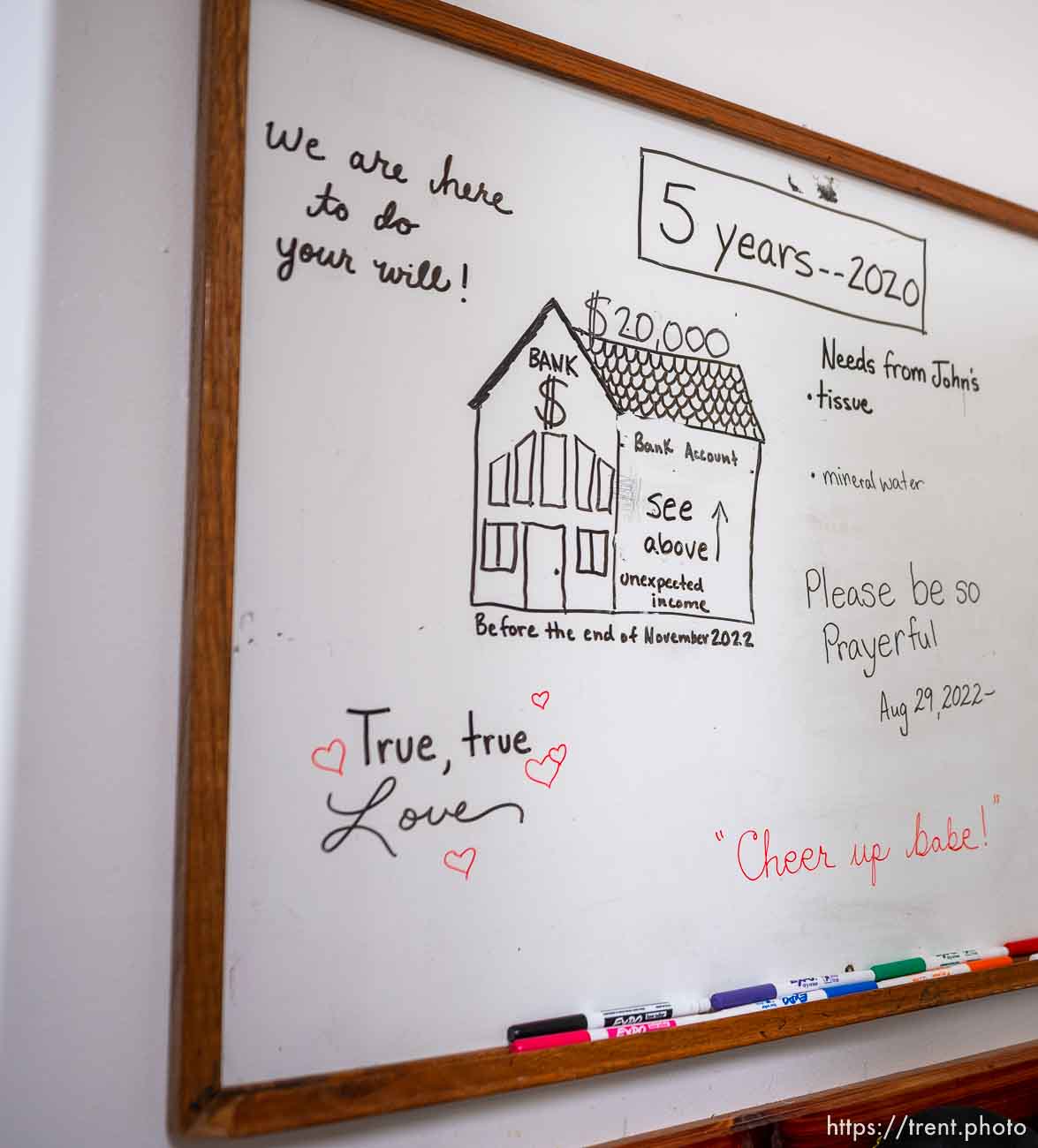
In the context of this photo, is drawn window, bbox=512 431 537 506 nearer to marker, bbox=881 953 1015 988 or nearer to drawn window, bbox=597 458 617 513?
drawn window, bbox=597 458 617 513

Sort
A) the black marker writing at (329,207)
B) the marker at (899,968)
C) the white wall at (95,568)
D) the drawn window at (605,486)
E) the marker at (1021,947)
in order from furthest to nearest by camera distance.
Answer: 1. the marker at (1021,947)
2. the marker at (899,968)
3. the drawn window at (605,486)
4. the black marker writing at (329,207)
5. the white wall at (95,568)

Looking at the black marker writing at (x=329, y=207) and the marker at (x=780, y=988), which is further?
the marker at (x=780, y=988)

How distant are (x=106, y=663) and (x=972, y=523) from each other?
0.93 m

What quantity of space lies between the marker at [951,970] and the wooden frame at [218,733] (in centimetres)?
32

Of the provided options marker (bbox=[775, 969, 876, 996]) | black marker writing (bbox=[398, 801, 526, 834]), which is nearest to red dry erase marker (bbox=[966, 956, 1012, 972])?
marker (bbox=[775, 969, 876, 996])

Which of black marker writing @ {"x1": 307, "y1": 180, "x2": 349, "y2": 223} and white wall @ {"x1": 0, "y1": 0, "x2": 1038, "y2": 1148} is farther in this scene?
black marker writing @ {"x1": 307, "y1": 180, "x2": 349, "y2": 223}

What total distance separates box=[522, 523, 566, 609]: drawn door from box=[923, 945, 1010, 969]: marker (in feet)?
1.91

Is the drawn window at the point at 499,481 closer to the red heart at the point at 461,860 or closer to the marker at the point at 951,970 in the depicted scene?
the red heart at the point at 461,860

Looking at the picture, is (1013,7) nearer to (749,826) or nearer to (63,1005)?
(749,826)

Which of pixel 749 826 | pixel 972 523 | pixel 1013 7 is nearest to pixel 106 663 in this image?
pixel 749 826

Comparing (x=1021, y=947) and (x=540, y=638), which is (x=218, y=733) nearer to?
(x=540, y=638)

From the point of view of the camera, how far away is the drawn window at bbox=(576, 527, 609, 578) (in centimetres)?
85

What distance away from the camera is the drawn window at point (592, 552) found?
0.85 metres

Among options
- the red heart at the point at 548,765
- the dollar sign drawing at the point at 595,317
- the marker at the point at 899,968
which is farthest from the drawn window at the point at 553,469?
the marker at the point at 899,968
